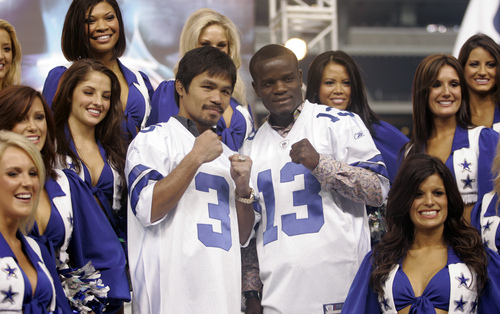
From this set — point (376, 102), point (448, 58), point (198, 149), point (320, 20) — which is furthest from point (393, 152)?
point (376, 102)

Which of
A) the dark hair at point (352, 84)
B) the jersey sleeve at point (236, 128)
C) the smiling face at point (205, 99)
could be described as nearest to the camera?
the smiling face at point (205, 99)

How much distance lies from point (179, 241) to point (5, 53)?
1708mm

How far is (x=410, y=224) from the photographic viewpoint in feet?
9.78

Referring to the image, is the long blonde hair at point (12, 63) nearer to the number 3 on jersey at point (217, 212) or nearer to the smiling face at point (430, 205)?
the number 3 on jersey at point (217, 212)

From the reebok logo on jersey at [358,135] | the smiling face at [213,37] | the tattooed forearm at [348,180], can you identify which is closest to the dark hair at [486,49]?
the reebok logo on jersey at [358,135]

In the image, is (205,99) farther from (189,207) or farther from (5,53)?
(5,53)

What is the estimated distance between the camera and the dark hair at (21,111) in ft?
9.26

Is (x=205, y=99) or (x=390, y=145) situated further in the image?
(x=390, y=145)

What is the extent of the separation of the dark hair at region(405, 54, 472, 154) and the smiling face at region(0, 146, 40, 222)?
1.83 meters

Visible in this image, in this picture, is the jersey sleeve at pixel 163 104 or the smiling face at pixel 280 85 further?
the jersey sleeve at pixel 163 104

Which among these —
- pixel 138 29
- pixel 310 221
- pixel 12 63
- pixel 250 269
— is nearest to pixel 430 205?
pixel 310 221

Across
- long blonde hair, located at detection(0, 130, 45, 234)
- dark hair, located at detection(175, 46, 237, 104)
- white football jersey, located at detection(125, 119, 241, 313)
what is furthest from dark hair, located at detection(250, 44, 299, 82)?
long blonde hair, located at detection(0, 130, 45, 234)

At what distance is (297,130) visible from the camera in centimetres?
311

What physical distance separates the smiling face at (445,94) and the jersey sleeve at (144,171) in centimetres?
144
